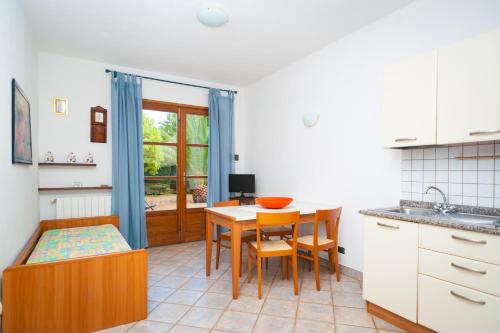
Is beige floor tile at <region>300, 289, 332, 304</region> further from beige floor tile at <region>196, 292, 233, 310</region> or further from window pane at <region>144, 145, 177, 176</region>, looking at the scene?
window pane at <region>144, 145, 177, 176</region>

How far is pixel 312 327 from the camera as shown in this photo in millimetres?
2072

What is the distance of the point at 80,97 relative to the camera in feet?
12.4

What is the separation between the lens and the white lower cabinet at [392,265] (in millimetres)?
1925

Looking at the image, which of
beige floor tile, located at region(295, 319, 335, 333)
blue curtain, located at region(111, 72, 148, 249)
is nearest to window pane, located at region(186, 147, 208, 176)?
blue curtain, located at region(111, 72, 148, 249)

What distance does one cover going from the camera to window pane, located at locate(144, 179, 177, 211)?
4.30 metres

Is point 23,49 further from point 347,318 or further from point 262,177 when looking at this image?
point 347,318

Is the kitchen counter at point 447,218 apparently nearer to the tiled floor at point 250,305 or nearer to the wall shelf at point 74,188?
the tiled floor at point 250,305

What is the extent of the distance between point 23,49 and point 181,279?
2711 mm

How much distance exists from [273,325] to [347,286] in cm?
107

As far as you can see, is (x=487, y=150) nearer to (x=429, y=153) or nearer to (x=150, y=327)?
(x=429, y=153)

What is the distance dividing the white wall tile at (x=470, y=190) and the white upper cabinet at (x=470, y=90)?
44 centimetres

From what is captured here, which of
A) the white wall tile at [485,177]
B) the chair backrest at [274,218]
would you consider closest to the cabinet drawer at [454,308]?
the white wall tile at [485,177]

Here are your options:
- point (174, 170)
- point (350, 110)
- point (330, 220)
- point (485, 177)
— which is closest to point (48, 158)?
point (174, 170)

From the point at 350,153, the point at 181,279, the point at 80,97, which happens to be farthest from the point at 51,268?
the point at 350,153
